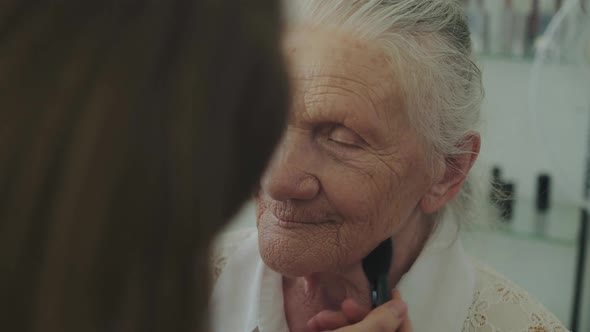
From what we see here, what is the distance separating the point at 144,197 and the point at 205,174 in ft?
0.13

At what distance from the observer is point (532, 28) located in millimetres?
2182

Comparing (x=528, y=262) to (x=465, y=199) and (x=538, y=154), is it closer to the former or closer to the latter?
(x=538, y=154)

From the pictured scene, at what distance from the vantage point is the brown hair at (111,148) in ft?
1.39

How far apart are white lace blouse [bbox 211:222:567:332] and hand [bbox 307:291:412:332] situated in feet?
0.28

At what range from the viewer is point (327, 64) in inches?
41.5

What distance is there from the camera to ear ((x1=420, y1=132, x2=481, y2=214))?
1149 mm

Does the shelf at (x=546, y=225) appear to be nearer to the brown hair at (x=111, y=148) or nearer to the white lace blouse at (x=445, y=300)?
the white lace blouse at (x=445, y=300)

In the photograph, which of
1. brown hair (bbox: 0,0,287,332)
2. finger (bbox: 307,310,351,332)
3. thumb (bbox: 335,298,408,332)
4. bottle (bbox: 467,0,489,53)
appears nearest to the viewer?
brown hair (bbox: 0,0,287,332)

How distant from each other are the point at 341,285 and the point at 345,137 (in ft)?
0.90

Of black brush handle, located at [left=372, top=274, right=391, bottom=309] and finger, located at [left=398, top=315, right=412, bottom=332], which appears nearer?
finger, located at [left=398, top=315, right=412, bottom=332]

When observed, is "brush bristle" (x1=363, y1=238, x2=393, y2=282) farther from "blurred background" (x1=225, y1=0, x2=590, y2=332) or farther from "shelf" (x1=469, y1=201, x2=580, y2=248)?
"shelf" (x1=469, y1=201, x2=580, y2=248)

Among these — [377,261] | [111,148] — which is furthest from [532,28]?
[111,148]

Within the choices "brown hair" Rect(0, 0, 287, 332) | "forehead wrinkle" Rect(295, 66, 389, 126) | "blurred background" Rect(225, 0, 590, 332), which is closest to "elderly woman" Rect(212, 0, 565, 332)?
"forehead wrinkle" Rect(295, 66, 389, 126)

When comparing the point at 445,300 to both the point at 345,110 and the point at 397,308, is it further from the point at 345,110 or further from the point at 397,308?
the point at 345,110
